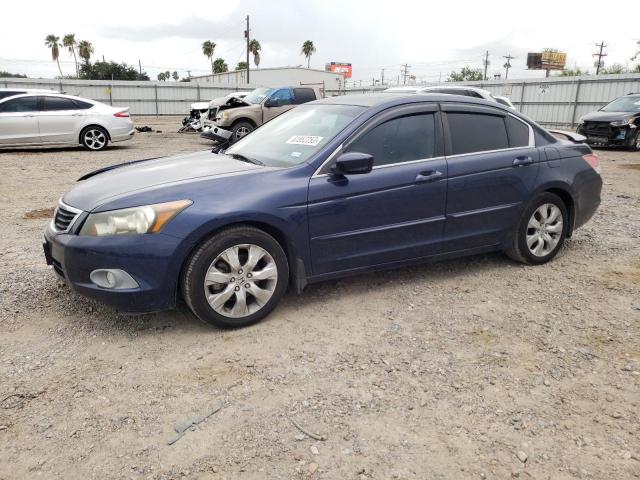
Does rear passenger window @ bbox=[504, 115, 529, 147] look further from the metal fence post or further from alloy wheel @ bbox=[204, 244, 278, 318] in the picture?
the metal fence post

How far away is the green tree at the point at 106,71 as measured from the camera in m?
60.6

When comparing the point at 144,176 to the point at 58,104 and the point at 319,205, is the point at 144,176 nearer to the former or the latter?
the point at 319,205

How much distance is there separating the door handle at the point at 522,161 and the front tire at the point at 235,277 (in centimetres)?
228

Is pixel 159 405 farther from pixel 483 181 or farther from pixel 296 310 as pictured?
pixel 483 181

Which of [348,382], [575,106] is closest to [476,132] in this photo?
[348,382]

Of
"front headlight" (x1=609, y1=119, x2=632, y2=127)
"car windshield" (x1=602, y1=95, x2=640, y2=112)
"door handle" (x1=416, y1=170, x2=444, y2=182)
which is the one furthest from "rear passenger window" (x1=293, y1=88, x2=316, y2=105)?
"door handle" (x1=416, y1=170, x2=444, y2=182)

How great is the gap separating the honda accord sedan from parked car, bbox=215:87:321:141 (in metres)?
9.90

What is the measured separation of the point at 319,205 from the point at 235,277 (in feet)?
2.53

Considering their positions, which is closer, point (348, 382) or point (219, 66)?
point (348, 382)

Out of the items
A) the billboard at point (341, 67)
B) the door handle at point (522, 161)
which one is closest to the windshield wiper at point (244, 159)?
the door handle at point (522, 161)

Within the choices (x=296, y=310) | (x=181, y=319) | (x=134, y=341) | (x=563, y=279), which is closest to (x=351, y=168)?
(x=296, y=310)

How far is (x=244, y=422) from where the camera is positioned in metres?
2.70

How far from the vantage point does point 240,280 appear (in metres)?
3.61

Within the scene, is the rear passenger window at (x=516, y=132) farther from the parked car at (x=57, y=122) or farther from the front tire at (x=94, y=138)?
the front tire at (x=94, y=138)
